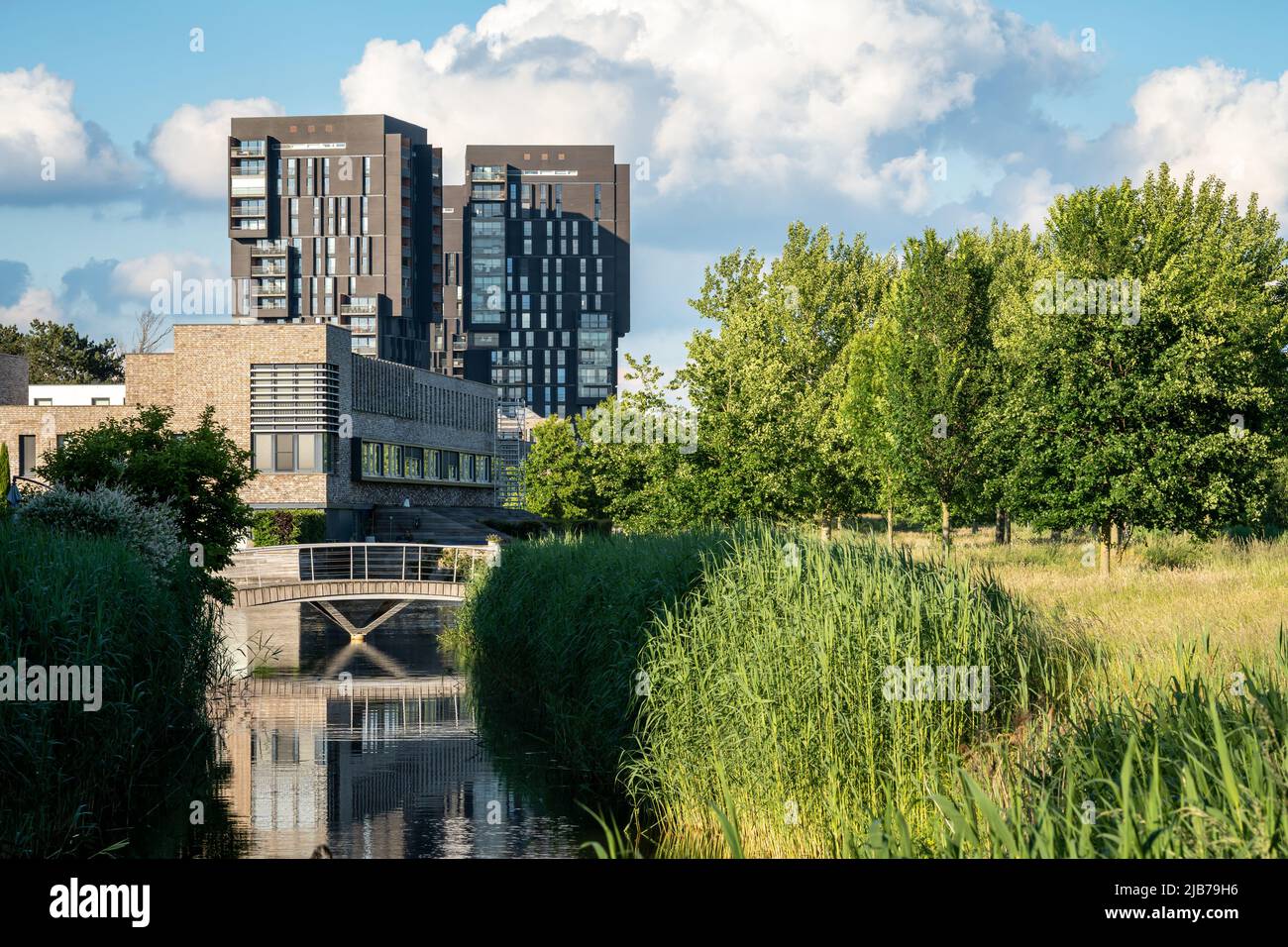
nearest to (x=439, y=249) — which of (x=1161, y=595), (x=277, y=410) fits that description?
(x=277, y=410)

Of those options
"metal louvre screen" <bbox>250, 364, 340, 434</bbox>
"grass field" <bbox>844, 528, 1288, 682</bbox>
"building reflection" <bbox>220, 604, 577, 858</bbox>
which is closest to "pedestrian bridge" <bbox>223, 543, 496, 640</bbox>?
"building reflection" <bbox>220, 604, 577, 858</bbox>

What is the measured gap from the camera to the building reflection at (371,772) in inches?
536

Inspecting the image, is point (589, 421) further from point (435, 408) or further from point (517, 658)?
point (517, 658)

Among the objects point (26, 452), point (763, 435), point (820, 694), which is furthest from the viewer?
point (26, 452)

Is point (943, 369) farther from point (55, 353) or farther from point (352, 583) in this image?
point (55, 353)

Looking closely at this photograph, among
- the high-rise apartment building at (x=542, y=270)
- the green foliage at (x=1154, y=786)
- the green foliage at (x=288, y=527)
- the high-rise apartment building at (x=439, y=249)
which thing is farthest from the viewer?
the high-rise apartment building at (x=542, y=270)

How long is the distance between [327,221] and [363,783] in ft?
388

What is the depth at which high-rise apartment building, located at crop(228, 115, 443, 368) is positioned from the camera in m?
126

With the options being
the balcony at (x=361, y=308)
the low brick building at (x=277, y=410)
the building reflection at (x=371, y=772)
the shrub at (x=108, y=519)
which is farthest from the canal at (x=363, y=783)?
the balcony at (x=361, y=308)

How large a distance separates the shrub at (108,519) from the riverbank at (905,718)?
6.67 metres

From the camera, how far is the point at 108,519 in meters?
19.3

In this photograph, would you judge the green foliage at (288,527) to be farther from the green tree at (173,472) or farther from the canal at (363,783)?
the green tree at (173,472)

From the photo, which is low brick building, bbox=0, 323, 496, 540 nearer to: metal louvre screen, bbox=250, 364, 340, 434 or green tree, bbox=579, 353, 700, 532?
metal louvre screen, bbox=250, 364, 340, 434

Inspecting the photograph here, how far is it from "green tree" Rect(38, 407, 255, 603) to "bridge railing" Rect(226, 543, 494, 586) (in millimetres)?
10484
